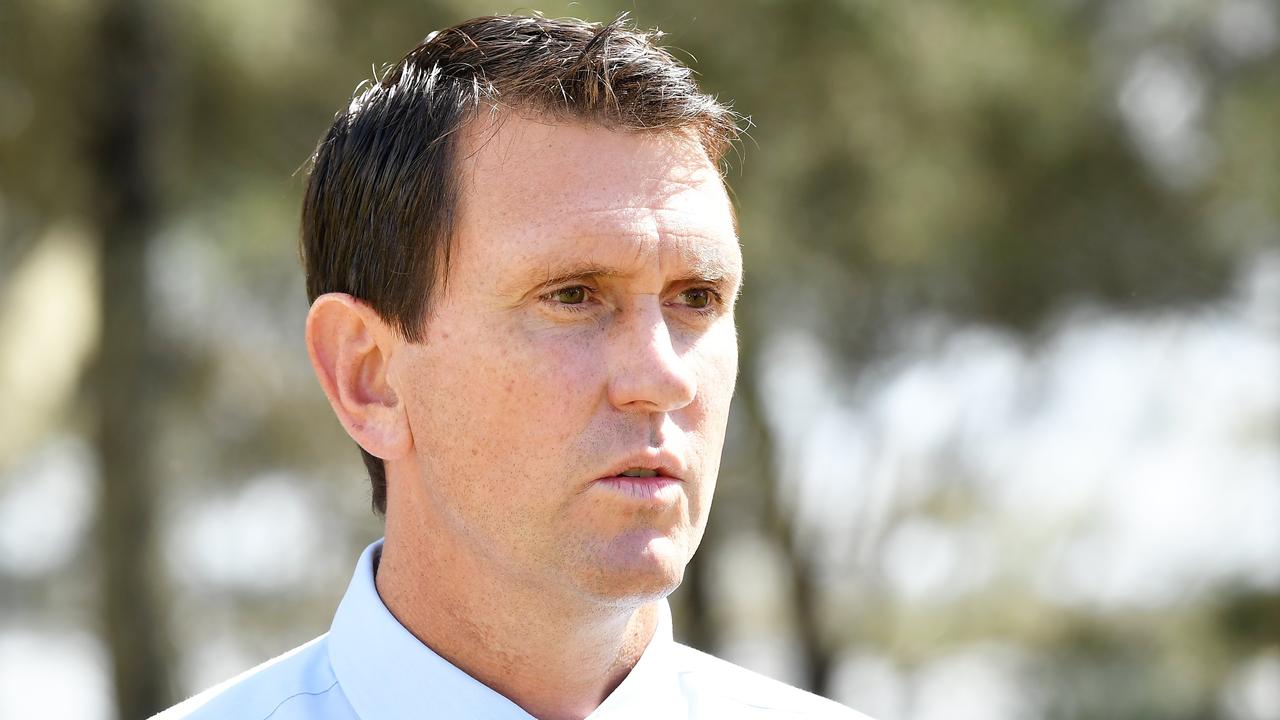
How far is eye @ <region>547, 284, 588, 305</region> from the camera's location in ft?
5.91

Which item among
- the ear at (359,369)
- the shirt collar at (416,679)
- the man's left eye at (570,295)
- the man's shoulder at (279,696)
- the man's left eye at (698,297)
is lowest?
the man's shoulder at (279,696)

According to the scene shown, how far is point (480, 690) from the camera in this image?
5.98ft

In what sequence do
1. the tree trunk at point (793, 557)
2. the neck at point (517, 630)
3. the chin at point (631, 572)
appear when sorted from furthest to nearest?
the tree trunk at point (793, 557) < the neck at point (517, 630) < the chin at point (631, 572)

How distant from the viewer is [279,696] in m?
1.90

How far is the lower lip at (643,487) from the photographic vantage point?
173cm

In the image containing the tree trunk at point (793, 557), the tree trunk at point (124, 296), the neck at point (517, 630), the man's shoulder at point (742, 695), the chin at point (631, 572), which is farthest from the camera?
the tree trunk at point (793, 557)

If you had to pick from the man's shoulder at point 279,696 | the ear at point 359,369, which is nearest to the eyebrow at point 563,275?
the ear at point 359,369

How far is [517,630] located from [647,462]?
0.95 feet

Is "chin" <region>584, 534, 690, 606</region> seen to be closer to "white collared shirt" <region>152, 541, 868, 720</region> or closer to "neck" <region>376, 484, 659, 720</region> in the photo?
"neck" <region>376, 484, 659, 720</region>

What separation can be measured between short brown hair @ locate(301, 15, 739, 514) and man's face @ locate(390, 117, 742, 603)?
0.04 metres

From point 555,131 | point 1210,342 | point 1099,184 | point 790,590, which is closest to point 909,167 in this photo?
point 1099,184

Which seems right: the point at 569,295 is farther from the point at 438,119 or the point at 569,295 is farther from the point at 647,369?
the point at 438,119

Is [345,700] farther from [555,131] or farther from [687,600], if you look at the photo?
[687,600]

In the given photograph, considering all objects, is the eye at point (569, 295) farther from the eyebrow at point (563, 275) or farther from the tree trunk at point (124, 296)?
the tree trunk at point (124, 296)
